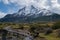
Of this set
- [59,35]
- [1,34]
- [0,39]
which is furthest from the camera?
[59,35]

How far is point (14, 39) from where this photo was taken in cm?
5300

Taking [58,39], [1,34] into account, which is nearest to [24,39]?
[1,34]

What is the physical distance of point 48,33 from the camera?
242ft

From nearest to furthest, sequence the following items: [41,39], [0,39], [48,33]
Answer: [0,39], [41,39], [48,33]

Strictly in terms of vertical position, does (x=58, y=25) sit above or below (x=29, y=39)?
above

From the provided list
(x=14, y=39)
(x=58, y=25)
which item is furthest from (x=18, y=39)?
(x=58, y=25)

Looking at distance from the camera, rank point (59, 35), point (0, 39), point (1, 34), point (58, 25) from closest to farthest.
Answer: point (0, 39)
point (1, 34)
point (59, 35)
point (58, 25)

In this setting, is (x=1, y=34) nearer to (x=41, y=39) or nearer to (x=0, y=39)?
(x=0, y=39)

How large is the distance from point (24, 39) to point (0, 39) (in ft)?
30.0

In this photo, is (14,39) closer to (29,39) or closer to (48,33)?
(29,39)

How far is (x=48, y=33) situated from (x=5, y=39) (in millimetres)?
29528

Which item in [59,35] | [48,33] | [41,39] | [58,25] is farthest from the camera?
[58,25]

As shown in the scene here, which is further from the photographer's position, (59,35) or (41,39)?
(59,35)

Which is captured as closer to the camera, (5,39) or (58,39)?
(5,39)
